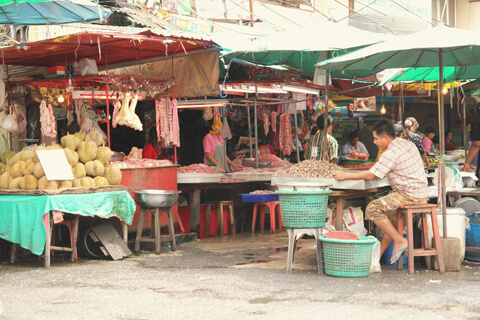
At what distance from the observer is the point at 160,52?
1095 centimetres

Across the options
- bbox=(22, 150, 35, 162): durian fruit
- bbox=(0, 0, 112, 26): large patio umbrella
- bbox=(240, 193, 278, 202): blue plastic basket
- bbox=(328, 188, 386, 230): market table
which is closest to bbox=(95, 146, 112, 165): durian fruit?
bbox=(22, 150, 35, 162): durian fruit

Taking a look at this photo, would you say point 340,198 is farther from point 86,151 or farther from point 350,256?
point 86,151

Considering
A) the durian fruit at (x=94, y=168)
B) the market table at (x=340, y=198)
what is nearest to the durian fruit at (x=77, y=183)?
the durian fruit at (x=94, y=168)

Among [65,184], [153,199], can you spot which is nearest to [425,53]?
[153,199]

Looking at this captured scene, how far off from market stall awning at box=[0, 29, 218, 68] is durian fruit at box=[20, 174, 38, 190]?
1.98 meters

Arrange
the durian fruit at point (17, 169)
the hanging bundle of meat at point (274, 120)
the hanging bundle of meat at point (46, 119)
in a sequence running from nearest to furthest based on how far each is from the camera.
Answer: the durian fruit at point (17, 169) → the hanging bundle of meat at point (46, 119) → the hanging bundle of meat at point (274, 120)

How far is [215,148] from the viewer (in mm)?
13078

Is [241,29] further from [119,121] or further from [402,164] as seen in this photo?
[402,164]

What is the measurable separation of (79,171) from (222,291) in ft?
10.6

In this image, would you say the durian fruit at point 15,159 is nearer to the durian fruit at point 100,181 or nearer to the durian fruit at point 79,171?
the durian fruit at point 79,171

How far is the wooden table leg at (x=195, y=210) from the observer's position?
37.2 ft

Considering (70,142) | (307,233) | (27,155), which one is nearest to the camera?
(307,233)

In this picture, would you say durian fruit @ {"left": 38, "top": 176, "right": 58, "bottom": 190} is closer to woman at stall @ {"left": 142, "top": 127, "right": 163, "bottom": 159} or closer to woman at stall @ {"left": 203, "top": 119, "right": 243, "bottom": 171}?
woman at stall @ {"left": 142, "top": 127, "right": 163, "bottom": 159}

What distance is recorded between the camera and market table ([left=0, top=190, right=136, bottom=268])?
26.9ft
